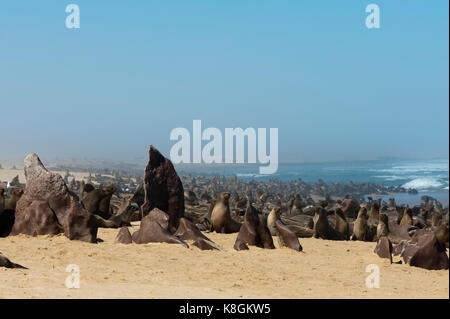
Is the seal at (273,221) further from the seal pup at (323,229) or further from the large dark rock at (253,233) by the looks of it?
the large dark rock at (253,233)

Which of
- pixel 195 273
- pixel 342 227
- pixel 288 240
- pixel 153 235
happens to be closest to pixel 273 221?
pixel 342 227

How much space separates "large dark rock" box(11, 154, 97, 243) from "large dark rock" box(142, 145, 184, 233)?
5.94 ft

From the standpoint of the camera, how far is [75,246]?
10820mm

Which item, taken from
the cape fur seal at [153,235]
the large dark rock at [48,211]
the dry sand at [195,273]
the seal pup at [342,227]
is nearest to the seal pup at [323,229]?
the seal pup at [342,227]

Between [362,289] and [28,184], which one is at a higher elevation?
[28,184]

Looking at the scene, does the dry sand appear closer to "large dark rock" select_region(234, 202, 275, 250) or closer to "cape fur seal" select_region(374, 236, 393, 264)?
"cape fur seal" select_region(374, 236, 393, 264)

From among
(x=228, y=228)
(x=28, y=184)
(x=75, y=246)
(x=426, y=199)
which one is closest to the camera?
(x=75, y=246)

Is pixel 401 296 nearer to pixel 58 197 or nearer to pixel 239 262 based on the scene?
pixel 239 262

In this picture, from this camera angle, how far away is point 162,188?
14.1 m

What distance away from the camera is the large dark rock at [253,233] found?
1222 cm

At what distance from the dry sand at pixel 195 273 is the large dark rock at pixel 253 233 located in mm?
263
